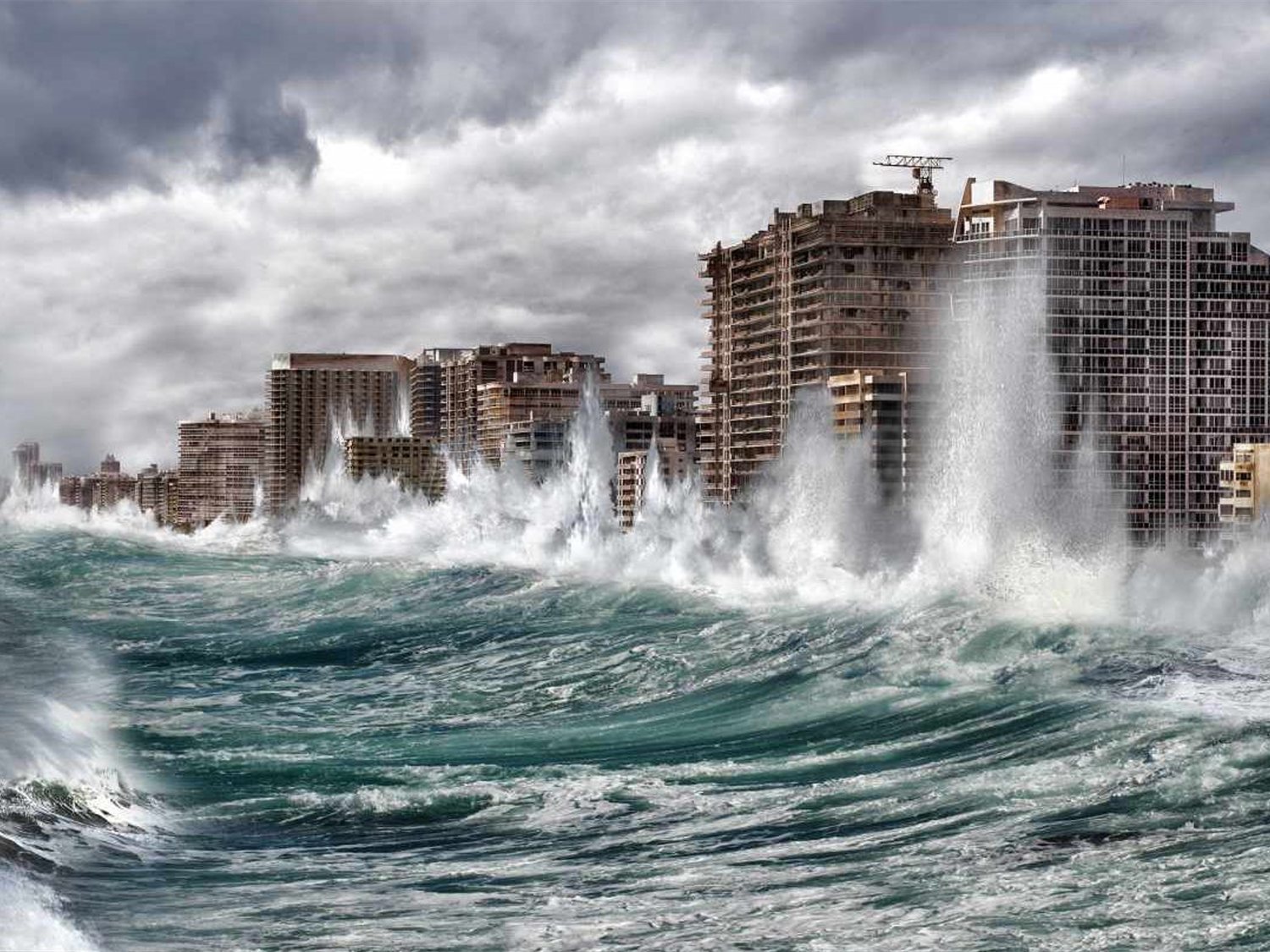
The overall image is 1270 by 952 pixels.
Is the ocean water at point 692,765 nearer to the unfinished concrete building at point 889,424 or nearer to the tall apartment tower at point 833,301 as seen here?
the unfinished concrete building at point 889,424

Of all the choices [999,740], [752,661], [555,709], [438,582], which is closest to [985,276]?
[438,582]

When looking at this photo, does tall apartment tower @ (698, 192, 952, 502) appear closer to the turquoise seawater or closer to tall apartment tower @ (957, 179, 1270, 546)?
tall apartment tower @ (957, 179, 1270, 546)

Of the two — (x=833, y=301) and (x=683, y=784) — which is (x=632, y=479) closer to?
(x=833, y=301)

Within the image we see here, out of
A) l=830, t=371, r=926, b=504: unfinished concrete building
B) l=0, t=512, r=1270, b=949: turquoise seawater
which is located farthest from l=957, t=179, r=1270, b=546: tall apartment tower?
l=0, t=512, r=1270, b=949: turquoise seawater

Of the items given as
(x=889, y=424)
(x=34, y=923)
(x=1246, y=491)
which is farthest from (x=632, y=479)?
(x=34, y=923)

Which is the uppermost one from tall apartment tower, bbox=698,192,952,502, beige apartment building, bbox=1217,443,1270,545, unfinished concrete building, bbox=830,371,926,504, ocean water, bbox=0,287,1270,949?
tall apartment tower, bbox=698,192,952,502

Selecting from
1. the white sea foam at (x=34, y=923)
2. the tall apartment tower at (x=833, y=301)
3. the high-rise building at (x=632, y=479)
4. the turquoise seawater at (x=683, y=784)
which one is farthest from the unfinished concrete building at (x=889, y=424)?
the white sea foam at (x=34, y=923)
